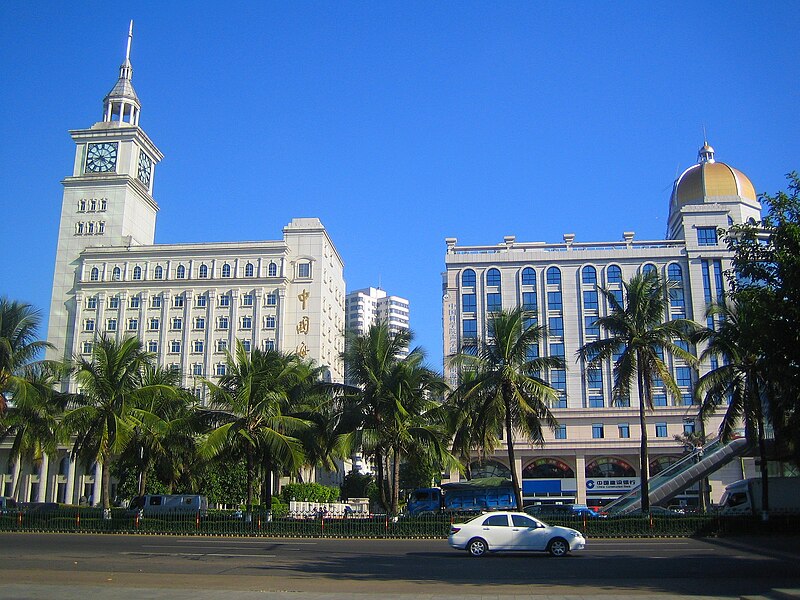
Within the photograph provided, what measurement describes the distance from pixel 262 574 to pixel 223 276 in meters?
71.5

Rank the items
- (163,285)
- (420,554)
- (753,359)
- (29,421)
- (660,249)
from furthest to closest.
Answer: (163,285)
(660,249)
(29,421)
(753,359)
(420,554)

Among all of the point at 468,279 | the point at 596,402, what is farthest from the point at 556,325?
the point at 468,279

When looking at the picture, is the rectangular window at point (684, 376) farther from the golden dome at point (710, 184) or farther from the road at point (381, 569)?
the road at point (381, 569)

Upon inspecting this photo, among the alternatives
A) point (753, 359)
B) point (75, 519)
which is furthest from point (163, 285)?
point (753, 359)

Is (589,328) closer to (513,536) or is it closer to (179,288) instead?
(179,288)

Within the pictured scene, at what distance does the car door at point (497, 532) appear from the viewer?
955 inches

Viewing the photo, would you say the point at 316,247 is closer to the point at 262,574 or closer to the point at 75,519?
the point at 75,519

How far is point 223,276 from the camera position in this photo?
290ft

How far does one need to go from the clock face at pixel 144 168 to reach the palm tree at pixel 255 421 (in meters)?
63.1

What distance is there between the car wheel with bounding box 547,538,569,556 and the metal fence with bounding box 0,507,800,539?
29.2 ft

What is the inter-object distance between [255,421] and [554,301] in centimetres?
4631

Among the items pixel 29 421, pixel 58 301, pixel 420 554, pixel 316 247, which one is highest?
pixel 316 247

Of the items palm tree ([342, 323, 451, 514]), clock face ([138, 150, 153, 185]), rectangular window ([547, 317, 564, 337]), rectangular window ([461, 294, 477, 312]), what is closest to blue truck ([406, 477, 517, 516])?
palm tree ([342, 323, 451, 514])

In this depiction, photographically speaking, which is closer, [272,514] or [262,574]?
[262,574]
